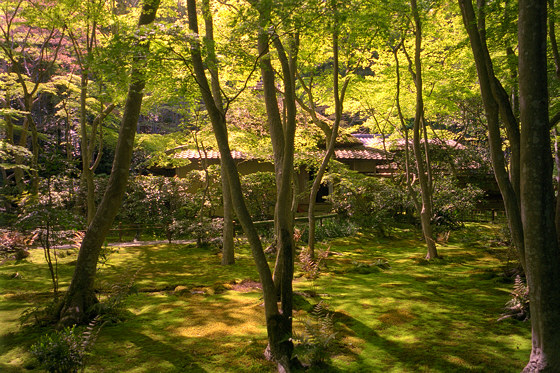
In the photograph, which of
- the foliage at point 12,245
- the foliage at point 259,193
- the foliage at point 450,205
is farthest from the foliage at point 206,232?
the foliage at point 450,205

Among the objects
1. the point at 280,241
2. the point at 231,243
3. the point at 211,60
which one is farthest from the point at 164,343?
the point at 231,243

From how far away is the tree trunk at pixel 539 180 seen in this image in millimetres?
3262

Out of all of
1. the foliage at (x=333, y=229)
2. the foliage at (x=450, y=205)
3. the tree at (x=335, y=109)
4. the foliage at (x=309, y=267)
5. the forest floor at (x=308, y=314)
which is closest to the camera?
the forest floor at (x=308, y=314)

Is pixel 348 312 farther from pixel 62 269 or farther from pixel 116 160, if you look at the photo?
pixel 62 269

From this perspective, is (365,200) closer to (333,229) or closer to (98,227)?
(333,229)

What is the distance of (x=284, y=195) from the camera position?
4.75 meters

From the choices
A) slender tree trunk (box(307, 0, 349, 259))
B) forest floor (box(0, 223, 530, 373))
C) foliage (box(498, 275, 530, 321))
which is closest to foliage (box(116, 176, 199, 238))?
forest floor (box(0, 223, 530, 373))

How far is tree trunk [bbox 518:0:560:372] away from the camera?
3.26 metres

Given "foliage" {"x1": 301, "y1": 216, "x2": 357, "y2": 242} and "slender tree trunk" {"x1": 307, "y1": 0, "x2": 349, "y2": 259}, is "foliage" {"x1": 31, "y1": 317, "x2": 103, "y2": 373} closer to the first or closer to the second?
"slender tree trunk" {"x1": 307, "y1": 0, "x2": 349, "y2": 259}

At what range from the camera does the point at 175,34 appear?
3.79 m

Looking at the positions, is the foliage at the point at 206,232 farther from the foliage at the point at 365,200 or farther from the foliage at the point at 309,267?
the foliage at the point at 365,200

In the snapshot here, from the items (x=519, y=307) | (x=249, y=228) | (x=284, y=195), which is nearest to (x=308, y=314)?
(x=284, y=195)

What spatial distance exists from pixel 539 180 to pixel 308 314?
3138 millimetres

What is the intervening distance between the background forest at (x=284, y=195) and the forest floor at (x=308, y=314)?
0.05 meters
